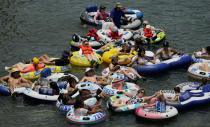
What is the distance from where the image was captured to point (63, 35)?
96.8 ft

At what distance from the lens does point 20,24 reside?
32125 mm

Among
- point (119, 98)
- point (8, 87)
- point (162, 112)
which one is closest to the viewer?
point (162, 112)

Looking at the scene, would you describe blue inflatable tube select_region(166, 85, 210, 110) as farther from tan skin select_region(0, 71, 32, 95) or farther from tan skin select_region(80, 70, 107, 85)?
tan skin select_region(0, 71, 32, 95)

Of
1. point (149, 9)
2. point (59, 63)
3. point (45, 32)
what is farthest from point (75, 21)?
point (59, 63)

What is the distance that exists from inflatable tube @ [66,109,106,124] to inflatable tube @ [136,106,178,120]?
1550 mm

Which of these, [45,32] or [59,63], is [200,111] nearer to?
[59,63]

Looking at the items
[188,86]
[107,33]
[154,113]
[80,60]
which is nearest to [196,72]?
[188,86]

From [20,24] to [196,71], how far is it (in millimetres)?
15839


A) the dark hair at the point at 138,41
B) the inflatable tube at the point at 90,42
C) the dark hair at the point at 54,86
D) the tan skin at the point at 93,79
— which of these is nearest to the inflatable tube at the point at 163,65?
the tan skin at the point at 93,79

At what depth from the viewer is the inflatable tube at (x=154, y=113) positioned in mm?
17203

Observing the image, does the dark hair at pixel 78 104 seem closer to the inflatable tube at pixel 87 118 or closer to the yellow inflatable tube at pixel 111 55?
the inflatable tube at pixel 87 118

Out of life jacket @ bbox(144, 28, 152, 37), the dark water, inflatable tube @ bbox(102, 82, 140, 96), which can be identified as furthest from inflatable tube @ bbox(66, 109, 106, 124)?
life jacket @ bbox(144, 28, 152, 37)

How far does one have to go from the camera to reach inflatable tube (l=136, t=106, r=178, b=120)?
17.2m

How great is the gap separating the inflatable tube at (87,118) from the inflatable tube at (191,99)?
2.96 m
